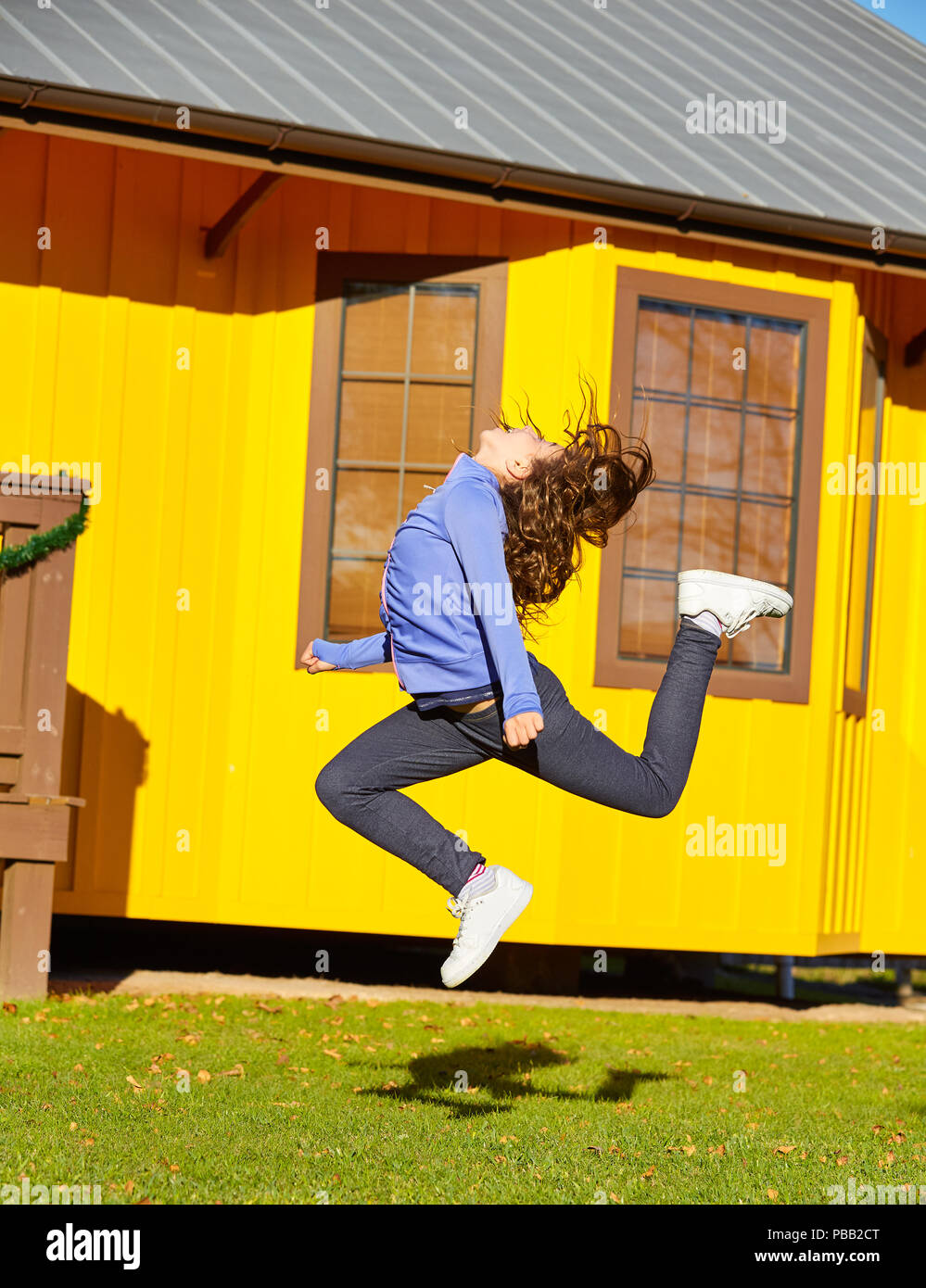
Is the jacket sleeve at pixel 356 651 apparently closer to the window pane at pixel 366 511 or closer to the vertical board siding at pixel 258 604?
the vertical board siding at pixel 258 604

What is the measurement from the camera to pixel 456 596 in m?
4.18

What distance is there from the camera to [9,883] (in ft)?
22.4

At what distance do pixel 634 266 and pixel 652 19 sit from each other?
290 cm

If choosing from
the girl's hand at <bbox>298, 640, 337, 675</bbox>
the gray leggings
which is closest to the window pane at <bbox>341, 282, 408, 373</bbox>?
the girl's hand at <bbox>298, 640, 337, 675</bbox>

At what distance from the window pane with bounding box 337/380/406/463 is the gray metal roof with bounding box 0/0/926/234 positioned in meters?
1.49

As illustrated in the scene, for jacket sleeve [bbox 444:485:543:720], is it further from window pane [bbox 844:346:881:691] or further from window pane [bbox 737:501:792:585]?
window pane [bbox 844:346:881:691]

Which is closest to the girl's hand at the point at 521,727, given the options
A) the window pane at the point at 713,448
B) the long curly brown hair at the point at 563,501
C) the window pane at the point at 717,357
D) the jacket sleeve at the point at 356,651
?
Answer: the long curly brown hair at the point at 563,501

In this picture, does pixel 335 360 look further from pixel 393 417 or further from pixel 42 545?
pixel 42 545

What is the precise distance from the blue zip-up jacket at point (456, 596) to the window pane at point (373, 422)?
399 centimetres

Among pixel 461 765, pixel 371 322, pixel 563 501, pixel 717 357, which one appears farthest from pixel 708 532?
pixel 461 765

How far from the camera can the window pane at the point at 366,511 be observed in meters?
8.30

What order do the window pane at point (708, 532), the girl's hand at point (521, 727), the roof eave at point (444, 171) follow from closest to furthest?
the girl's hand at point (521, 727)
the roof eave at point (444, 171)
the window pane at point (708, 532)

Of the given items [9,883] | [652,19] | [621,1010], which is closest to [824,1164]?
[621,1010]
